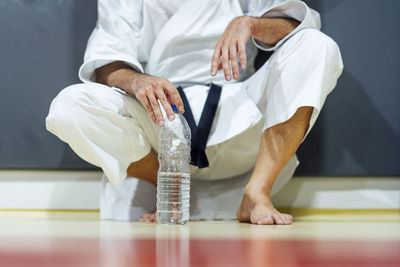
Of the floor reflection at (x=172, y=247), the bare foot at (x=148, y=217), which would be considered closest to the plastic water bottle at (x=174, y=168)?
the bare foot at (x=148, y=217)

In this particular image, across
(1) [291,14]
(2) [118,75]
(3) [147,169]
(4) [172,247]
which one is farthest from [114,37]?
(4) [172,247]

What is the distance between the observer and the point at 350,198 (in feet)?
7.27

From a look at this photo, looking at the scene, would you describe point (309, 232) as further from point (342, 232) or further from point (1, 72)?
point (1, 72)

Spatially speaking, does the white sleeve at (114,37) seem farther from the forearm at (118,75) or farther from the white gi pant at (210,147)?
the white gi pant at (210,147)

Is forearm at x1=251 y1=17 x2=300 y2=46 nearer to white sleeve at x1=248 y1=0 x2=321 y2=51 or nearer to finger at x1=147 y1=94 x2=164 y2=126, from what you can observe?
white sleeve at x1=248 y1=0 x2=321 y2=51

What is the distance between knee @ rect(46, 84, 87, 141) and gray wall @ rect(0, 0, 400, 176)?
589 mm

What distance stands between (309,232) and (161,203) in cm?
59

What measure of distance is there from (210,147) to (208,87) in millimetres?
232

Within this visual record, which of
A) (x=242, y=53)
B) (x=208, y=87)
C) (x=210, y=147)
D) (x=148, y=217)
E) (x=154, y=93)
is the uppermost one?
(x=242, y=53)

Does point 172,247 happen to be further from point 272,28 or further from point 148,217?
point 272,28

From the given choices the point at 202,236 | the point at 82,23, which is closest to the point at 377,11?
the point at 82,23

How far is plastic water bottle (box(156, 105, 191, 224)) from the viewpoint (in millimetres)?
1769

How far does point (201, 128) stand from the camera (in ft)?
5.99

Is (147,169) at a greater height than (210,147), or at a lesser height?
lesser
